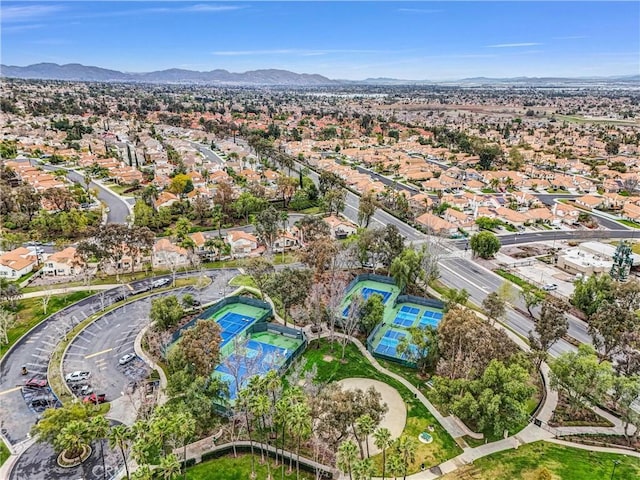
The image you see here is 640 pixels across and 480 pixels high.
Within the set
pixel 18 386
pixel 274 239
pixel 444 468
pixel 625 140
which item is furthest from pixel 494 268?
pixel 625 140

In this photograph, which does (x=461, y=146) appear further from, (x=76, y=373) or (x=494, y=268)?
(x=76, y=373)

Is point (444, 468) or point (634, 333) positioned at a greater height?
point (634, 333)

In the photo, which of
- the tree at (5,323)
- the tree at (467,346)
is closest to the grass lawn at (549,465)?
the tree at (467,346)

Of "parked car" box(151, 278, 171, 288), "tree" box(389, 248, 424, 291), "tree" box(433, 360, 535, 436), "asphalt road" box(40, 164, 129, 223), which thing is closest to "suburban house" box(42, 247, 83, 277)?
→ "parked car" box(151, 278, 171, 288)

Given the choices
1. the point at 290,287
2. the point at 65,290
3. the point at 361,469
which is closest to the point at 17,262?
the point at 65,290

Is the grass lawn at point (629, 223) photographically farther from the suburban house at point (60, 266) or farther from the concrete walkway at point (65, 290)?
the suburban house at point (60, 266)
